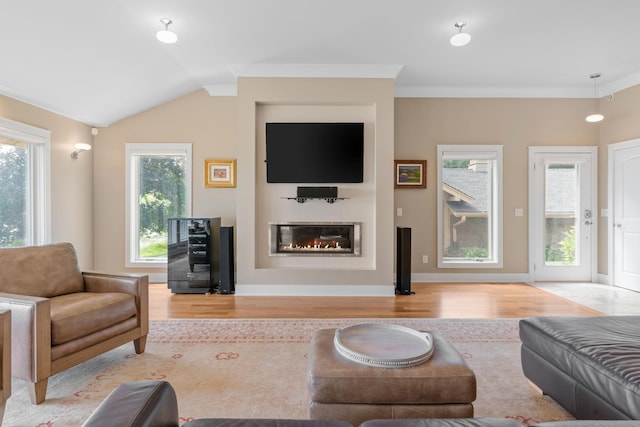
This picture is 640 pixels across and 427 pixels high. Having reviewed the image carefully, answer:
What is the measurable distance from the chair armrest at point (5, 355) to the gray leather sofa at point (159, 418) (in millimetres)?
1181

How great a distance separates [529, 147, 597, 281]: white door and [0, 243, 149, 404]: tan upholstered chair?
5.44 meters

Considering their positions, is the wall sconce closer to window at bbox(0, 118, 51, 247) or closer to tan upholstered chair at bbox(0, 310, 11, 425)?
window at bbox(0, 118, 51, 247)

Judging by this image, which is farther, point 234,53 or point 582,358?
point 234,53

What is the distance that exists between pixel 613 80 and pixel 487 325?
4.28 m

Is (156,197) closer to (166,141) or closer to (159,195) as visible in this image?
(159,195)

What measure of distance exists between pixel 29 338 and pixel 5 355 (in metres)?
0.21

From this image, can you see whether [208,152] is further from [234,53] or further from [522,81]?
[522,81]

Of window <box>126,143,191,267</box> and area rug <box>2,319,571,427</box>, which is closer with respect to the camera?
area rug <box>2,319,571,427</box>

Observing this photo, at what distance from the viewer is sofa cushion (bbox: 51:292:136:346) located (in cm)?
210

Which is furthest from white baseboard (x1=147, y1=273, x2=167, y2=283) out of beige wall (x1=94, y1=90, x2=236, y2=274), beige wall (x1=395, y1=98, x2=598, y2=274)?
beige wall (x1=395, y1=98, x2=598, y2=274)

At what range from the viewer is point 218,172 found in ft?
17.0

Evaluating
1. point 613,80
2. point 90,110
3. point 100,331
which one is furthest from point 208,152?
point 613,80

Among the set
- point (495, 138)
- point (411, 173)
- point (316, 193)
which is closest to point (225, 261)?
point (316, 193)

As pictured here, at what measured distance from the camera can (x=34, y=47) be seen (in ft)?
10.6
